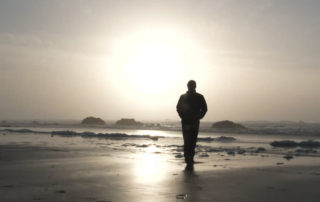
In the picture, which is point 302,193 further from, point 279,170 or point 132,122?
point 132,122

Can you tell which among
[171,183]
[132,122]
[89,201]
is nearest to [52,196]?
[89,201]

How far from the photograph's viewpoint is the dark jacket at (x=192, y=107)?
31.8ft

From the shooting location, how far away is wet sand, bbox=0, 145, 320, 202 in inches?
205

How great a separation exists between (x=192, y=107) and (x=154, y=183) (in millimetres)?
3664

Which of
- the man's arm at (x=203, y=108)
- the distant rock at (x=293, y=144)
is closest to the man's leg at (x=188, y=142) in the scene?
the man's arm at (x=203, y=108)

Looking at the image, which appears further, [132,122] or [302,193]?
[132,122]

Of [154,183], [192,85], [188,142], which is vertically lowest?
[154,183]

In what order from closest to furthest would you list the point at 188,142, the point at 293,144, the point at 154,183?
the point at 154,183, the point at 188,142, the point at 293,144

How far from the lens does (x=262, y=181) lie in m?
6.82

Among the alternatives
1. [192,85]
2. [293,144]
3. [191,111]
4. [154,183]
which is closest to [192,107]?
[191,111]

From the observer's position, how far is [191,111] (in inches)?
382

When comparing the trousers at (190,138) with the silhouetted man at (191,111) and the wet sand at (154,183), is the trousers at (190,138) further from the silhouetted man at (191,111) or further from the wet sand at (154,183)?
the wet sand at (154,183)

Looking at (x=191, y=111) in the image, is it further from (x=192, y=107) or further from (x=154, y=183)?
(x=154, y=183)

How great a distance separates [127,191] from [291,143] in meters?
15.4
